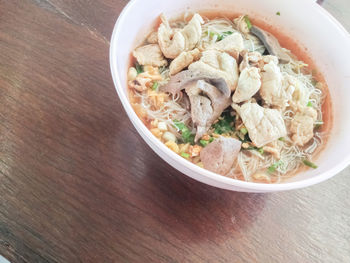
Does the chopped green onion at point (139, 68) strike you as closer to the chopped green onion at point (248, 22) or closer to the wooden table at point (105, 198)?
the wooden table at point (105, 198)

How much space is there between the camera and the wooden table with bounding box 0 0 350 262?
1.17 metres

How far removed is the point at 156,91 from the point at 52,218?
75cm

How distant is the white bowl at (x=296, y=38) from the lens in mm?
1149

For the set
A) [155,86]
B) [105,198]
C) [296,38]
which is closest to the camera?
[105,198]

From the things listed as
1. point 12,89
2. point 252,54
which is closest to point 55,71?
point 12,89

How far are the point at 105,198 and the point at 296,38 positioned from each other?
142 cm

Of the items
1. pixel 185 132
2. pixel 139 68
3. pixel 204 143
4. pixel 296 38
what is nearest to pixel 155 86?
pixel 139 68

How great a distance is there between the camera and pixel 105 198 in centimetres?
125

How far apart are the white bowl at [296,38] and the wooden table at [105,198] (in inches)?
5.9

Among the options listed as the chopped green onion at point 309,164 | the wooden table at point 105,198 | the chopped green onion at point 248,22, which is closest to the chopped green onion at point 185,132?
the wooden table at point 105,198

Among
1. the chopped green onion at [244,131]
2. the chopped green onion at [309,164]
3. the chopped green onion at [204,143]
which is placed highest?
the chopped green onion at [309,164]

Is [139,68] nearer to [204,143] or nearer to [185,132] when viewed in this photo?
[185,132]

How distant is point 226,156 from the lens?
1290mm

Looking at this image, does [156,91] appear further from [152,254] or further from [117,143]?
[152,254]
